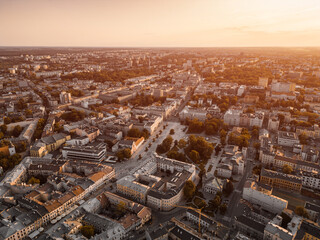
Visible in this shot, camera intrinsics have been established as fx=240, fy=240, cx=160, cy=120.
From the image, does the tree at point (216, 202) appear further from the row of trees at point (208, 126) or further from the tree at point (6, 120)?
the tree at point (6, 120)

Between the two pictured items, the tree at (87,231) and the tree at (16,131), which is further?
the tree at (16,131)

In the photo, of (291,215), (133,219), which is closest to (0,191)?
(133,219)

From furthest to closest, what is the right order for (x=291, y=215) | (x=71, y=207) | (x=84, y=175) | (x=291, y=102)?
(x=291, y=102), (x=84, y=175), (x=71, y=207), (x=291, y=215)

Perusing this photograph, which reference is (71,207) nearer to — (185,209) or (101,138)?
(185,209)

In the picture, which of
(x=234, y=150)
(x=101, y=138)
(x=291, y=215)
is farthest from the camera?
(x=101, y=138)

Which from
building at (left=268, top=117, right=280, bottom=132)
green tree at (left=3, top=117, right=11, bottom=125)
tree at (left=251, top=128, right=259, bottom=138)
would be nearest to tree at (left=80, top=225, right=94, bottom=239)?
tree at (left=251, top=128, right=259, bottom=138)

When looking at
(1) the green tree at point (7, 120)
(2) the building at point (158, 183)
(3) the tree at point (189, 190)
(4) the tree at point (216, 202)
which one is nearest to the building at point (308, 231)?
(4) the tree at point (216, 202)

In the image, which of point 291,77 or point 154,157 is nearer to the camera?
point 154,157
